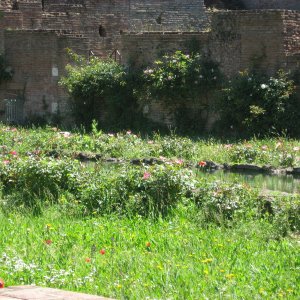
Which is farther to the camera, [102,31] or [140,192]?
→ [102,31]

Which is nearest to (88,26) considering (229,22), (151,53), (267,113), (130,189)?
(151,53)

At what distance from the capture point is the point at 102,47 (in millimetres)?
24922

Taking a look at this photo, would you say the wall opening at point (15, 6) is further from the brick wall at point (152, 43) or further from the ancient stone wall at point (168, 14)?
the brick wall at point (152, 43)

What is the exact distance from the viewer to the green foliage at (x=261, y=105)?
63.7 feet

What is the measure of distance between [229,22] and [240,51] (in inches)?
31.5

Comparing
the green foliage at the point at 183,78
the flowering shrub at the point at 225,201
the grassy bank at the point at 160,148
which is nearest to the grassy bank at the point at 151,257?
the flowering shrub at the point at 225,201

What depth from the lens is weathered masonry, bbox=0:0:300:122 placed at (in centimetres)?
2069

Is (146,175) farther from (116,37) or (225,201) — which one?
(116,37)

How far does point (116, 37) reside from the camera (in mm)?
25594

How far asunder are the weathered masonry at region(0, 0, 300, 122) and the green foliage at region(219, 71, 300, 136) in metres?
0.69

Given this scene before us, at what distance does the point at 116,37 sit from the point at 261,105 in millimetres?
7338

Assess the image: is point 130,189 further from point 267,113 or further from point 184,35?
point 184,35

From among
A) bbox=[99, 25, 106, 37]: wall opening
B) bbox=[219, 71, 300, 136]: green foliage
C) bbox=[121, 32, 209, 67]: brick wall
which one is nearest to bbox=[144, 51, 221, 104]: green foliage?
bbox=[121, 32, 209, 67]: brick wall

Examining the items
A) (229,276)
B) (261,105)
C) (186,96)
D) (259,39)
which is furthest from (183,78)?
(229,276)
